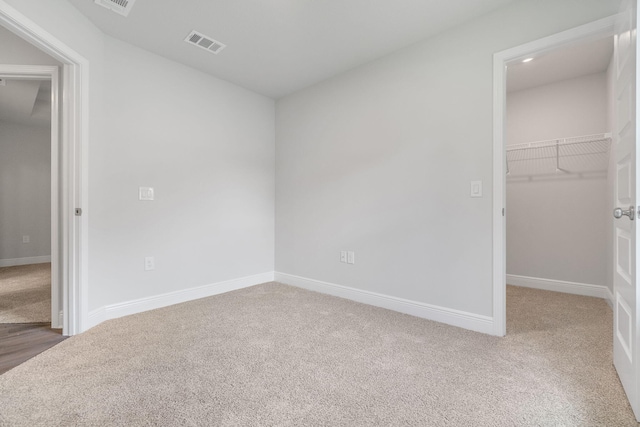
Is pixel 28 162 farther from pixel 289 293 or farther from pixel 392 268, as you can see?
pixel 392 268

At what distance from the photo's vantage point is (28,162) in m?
5.19

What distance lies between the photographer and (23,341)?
6.55ft

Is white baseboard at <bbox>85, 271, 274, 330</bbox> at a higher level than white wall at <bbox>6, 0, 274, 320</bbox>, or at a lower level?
lower

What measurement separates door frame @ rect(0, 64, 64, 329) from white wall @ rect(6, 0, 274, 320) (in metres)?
0.22

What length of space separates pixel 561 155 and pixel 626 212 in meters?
2.45

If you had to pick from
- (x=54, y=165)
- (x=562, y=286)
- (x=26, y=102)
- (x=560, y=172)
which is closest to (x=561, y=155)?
(x=560, y=172)

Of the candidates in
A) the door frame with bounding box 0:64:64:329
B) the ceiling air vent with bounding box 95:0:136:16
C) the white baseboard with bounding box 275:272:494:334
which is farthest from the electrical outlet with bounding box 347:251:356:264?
the ceiling air vent with bounding box 95:0:136:16

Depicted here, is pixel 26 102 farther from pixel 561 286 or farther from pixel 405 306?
pixel 561 286

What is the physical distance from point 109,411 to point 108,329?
1.13 meters

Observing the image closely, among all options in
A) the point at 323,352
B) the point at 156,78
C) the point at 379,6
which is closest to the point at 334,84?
the point at 379,6

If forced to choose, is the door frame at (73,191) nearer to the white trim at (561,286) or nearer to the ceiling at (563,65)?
the ceiling at (563,65)

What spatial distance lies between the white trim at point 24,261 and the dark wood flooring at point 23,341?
384 cm

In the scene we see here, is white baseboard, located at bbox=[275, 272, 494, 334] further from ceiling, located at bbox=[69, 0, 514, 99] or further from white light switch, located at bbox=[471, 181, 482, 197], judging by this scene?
ceiling, located at bbox=[69, 0, 514, 99]

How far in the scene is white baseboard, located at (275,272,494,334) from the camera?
2.17 metres
